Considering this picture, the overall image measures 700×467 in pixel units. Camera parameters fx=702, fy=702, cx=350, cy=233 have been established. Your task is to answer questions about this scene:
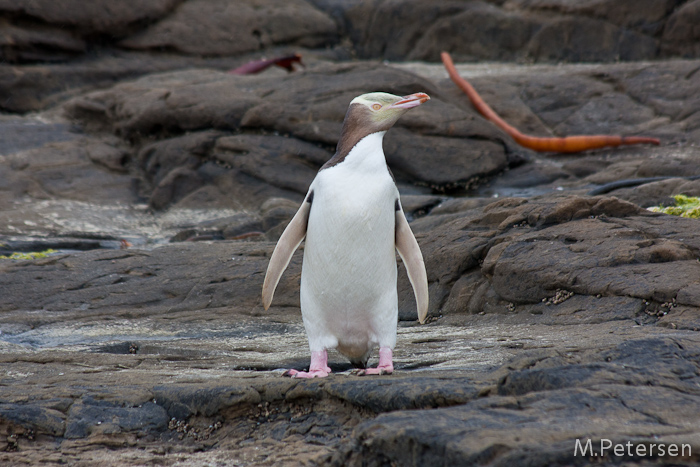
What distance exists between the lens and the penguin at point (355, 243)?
4.16 meters

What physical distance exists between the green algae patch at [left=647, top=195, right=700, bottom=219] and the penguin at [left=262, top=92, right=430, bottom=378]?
12.2 feet

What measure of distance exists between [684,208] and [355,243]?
4216 millimetres

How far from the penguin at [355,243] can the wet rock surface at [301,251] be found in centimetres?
34

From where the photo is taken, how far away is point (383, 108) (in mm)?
4242

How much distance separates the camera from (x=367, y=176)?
13.7 ft

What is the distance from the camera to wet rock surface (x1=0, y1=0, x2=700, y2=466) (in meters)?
3.09

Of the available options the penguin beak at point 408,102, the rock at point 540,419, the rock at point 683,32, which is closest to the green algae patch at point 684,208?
the penguin beak at point 408,102

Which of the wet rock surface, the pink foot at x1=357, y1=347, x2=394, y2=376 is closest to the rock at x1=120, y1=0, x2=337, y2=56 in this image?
the wet rock surface

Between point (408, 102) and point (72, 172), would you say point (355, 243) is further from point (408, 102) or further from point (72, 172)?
point (72, 172)

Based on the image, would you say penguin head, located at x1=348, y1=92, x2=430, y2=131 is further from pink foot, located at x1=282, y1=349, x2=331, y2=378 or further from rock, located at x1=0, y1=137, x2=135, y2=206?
rock, located at x1=0, y1=137, x2=135, y2=206

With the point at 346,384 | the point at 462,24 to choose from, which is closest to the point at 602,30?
the point at 462,24

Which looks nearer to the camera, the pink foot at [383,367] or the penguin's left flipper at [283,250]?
the pink foot at [383,367]

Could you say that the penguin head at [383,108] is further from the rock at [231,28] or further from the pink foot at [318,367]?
the rock at [231,28]

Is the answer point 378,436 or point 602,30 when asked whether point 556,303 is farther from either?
point 602,30
